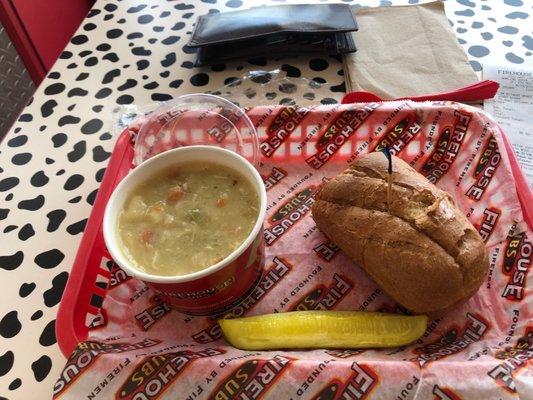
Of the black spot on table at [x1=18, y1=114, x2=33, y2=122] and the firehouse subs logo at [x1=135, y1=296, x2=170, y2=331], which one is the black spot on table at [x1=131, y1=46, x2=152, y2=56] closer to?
the black spot on table at [x1=18, y1=114, x2=33, y2=122]

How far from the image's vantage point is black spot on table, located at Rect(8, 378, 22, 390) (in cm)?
74

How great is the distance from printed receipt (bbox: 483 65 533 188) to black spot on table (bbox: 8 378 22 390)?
0.97m

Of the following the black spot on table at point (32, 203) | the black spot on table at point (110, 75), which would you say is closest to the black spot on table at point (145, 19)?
the black spot on table at point (110, 75)

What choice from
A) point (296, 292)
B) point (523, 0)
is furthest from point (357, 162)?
point (523, 0)

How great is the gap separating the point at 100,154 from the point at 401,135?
663 mm

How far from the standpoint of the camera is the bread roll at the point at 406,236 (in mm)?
716

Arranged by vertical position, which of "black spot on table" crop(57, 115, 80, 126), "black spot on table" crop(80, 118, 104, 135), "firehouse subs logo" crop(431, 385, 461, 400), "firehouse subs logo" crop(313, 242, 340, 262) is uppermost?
"black spot on table" crop(57, 115, 80, 126)

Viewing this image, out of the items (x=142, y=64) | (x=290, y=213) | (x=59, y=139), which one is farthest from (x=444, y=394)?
(x=142, y=64)

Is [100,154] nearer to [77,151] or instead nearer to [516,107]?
[77,151]

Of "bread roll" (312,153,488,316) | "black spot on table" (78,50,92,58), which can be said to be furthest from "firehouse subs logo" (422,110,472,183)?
"black spot on table" (78,50,92,58)

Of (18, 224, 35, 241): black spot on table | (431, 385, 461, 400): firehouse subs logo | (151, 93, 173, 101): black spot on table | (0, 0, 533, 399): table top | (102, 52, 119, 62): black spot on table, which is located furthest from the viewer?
(102, 52, 119, 62): black spot on table

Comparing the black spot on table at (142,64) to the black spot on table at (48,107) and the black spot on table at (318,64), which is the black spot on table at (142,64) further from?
the black spot on table at (318,64)

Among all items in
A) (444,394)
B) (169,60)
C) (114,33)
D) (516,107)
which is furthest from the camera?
(114,33)

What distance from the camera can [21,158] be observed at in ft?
3.57
